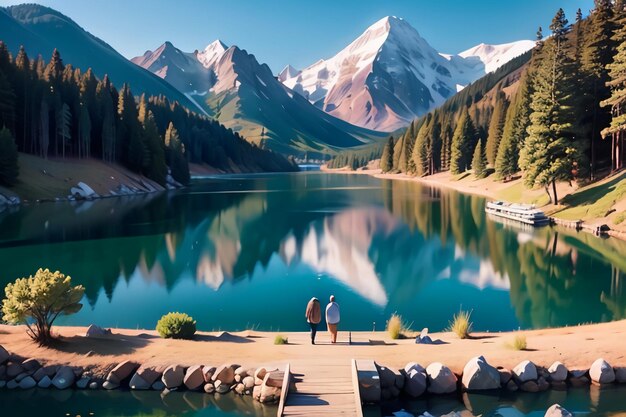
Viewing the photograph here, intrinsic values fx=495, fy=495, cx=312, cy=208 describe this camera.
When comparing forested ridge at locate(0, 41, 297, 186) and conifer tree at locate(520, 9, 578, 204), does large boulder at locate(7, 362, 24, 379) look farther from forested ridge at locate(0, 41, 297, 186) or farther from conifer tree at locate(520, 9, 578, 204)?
forested ridge at locate(0, 41, 297, 186)

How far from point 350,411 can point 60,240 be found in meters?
47.0

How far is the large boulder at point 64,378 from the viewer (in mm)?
17703

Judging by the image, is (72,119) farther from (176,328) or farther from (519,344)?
(519,344)

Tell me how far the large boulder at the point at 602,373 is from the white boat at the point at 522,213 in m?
49.8

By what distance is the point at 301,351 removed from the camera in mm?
19578

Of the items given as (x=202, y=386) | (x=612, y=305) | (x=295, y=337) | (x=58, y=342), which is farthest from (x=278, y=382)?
(x=612, y=305)

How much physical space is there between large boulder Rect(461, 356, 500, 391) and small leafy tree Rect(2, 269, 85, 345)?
51.8ft

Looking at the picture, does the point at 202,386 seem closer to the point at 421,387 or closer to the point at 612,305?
the point at 421,387

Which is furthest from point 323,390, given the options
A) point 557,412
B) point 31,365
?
point 31,365

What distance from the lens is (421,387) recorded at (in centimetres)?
1702

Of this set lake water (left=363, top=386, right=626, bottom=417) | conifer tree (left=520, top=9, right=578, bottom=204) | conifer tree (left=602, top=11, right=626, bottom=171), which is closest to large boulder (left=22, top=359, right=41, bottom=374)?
lake water (left=363, top=386, right=626, bottom=417)

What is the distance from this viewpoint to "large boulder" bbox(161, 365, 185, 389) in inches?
691

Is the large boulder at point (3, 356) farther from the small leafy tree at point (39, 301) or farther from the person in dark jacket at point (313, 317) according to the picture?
the person in dark jacket at point (313, 317)

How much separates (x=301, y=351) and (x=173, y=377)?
16.2 ft
